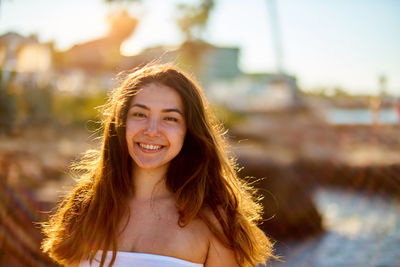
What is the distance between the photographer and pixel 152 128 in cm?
198

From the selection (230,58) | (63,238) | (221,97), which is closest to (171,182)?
(63,238)

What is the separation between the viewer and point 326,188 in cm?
1272

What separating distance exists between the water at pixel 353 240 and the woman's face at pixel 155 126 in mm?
5184

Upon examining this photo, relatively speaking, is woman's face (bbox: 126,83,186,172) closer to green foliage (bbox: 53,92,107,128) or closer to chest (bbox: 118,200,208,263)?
chest (bbox: 118,200,208,263)

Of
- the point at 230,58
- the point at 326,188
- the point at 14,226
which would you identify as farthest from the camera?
the point at 230,58

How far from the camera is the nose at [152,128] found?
1.97m

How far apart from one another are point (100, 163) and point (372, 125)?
61.8 ft

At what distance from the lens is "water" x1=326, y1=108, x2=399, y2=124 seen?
68.5ft

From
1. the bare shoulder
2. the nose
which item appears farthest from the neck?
the bare shoulder

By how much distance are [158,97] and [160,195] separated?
477mm

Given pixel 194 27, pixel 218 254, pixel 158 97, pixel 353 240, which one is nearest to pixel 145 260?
pixel 218 254

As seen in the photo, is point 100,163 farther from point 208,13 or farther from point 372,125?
point 208,13

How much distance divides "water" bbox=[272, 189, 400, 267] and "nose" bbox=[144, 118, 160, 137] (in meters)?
5.27

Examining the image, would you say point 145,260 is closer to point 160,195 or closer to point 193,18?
point 160,195
